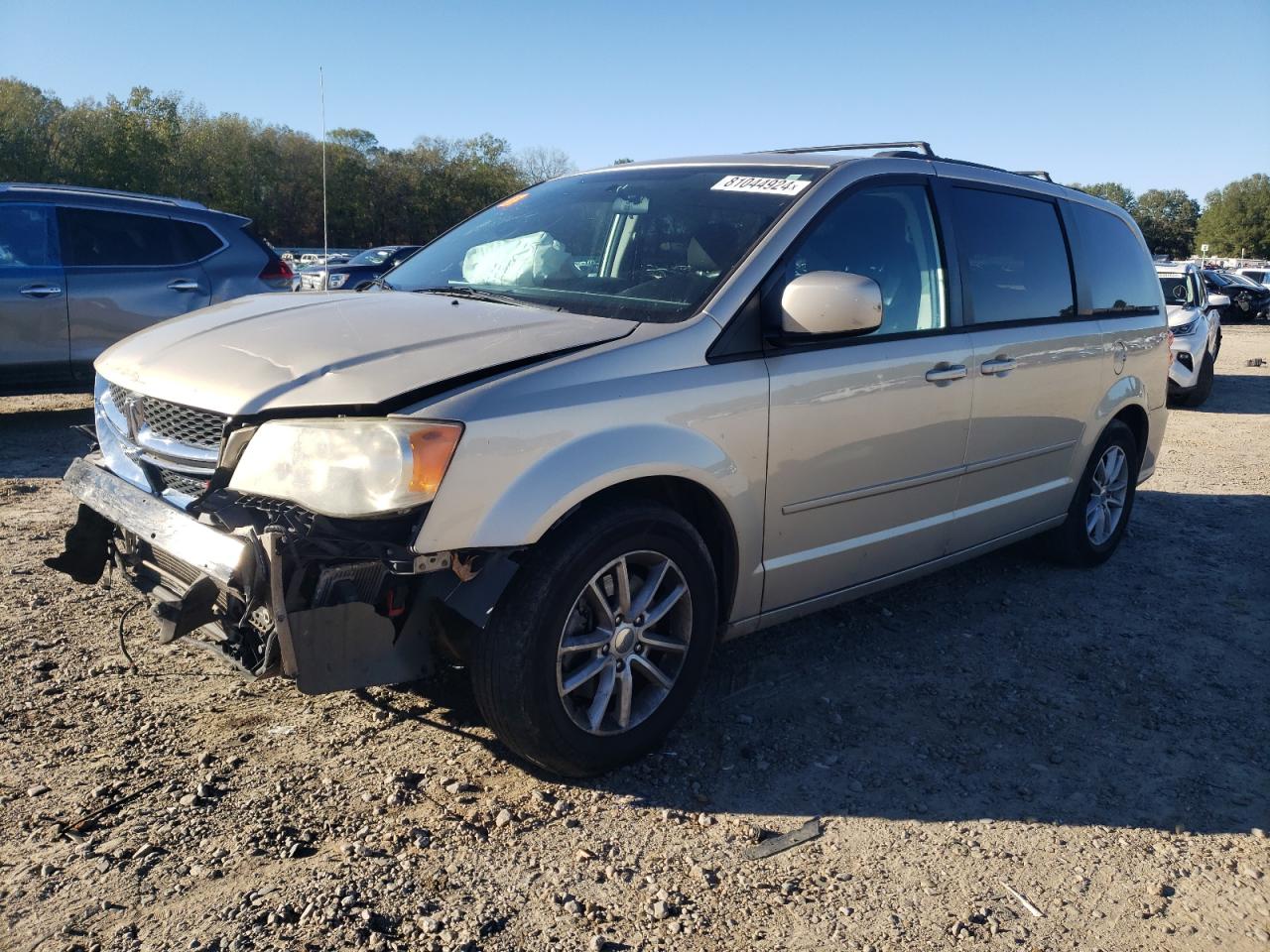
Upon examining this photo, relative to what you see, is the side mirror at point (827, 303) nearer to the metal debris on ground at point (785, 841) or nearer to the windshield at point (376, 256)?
the metal debris on ground at point (785, 841)

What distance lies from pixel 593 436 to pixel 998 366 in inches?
86.0

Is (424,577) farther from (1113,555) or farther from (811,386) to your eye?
(1113,555)

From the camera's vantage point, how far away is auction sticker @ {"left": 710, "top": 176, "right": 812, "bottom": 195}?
367cm

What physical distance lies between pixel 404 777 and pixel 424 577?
0.67 metres

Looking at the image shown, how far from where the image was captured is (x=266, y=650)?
2586mm

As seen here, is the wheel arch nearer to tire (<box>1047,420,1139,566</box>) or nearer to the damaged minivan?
the damaged minivan

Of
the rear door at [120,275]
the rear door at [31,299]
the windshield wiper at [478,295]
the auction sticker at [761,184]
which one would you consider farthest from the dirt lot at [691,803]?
the rear door at [120,275]

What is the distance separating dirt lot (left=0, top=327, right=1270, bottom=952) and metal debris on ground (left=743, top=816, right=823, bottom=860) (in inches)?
1.7

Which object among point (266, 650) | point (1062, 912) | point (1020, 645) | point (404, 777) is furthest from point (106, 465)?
point (1020, 645)

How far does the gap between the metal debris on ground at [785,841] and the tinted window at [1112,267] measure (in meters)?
3.35

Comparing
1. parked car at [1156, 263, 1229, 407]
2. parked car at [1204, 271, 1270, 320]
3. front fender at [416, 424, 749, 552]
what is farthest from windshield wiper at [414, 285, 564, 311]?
parked car at [1204, 271, 1270, 320]

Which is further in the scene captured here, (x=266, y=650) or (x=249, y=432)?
(x=249, y=432)

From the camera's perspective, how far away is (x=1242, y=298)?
31.5 m

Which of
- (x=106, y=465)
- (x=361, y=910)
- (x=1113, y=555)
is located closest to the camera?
(x=361, y=910)
